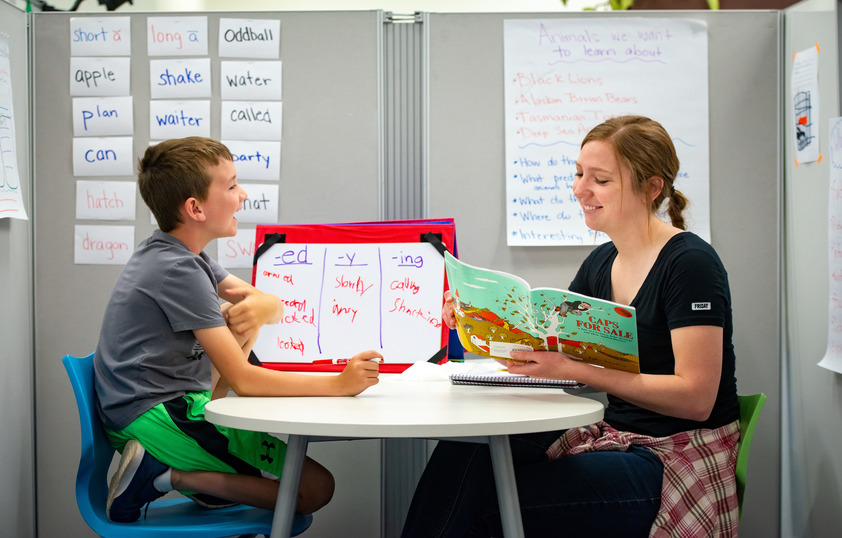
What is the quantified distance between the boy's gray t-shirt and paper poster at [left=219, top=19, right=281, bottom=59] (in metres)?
0.98

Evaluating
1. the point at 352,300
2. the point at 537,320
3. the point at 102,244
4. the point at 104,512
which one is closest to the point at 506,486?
the point at 537,320

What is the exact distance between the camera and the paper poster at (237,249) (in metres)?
2.31

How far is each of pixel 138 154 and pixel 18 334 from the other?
64 cm

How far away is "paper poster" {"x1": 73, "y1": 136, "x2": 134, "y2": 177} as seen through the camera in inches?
90.8

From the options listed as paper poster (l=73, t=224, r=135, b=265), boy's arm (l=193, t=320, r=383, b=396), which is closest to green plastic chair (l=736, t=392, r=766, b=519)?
boy's arm (l=193, t=320, r=383, b=396)

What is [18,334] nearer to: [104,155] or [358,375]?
[104,155]

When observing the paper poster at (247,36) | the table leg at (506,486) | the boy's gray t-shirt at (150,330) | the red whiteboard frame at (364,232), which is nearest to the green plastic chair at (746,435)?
the table leg at (506,486)

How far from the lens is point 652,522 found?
1.42 m

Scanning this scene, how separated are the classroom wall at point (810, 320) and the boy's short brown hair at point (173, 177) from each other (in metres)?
1.63

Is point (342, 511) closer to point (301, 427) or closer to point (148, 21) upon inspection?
point (301, 427)

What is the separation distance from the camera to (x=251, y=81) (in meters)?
2.30

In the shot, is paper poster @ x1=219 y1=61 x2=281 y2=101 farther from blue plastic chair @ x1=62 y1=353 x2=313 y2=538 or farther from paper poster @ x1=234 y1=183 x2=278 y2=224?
blue plastic chair @ x1=62 y1=353 x2=313 y2=538

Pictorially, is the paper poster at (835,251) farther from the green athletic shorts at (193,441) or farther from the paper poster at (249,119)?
the paper poster at (249,119)

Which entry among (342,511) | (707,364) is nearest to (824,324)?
(707,364)
